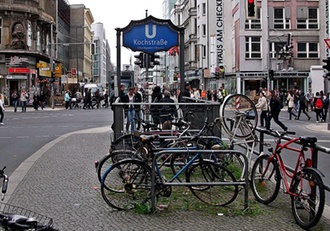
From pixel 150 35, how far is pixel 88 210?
8202 millimetres

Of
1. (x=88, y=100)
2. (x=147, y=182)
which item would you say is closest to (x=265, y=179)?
(x=147, y=182)

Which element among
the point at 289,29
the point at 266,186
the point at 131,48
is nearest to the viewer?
the point at 266,186

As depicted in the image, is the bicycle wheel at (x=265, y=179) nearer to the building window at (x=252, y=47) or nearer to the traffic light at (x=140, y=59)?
the traffic light at (x=140, y=59)

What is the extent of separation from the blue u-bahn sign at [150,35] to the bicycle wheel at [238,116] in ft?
18.0

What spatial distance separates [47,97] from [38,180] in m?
47.4

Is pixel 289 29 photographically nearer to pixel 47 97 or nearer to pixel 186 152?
pixel 47 97

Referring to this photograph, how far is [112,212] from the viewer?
23.2ft

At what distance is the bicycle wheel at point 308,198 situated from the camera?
19.5ft

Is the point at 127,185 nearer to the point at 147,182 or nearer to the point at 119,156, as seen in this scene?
the point at 147,182

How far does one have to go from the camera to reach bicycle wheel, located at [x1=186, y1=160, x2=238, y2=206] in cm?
718

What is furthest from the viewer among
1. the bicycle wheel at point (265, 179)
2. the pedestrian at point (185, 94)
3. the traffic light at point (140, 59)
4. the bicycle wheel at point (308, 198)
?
the traffic light at point (140, 59)

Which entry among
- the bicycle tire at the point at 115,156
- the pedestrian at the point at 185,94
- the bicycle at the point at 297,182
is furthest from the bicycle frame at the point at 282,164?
the pedestrian at the point at 185,94

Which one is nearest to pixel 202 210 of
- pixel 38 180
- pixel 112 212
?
pixel 112 212

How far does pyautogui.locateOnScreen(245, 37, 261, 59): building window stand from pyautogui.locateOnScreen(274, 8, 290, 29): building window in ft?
→ 8.66
